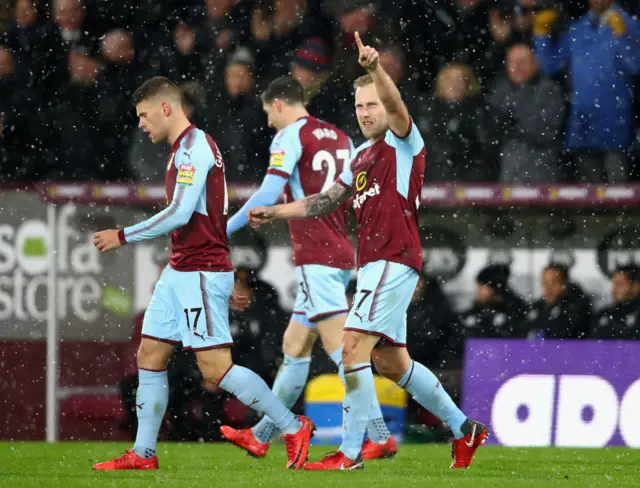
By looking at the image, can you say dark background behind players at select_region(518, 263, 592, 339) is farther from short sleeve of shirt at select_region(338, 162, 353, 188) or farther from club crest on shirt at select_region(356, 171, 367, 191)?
club crest on shirt at select_region(356, 171, 367, 191)

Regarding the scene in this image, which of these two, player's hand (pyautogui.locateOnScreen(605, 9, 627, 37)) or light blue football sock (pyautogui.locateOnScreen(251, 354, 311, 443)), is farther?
player's hand (pyautogui.locateOnScreen(605, 9, 627, 37))

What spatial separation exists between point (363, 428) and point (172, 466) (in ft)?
4.12

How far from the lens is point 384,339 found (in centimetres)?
703

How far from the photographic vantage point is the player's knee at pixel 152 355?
7.19 metres

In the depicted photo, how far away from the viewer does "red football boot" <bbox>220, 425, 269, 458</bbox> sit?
8234 mm

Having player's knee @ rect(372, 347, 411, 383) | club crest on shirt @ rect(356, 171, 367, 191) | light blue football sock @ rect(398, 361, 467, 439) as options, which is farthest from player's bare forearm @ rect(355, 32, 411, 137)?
light blue football sock @ rect(398, 361, 467, 439)

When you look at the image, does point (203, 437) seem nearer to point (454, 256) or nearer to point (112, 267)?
point (112, 267)

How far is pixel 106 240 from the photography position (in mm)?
6863

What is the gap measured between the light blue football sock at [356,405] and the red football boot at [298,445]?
0.93 ft

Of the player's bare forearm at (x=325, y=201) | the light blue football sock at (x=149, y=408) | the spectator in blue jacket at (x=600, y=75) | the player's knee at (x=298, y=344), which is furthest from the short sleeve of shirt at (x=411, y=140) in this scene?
the spectator in blue jacket at (x=600, y=75)

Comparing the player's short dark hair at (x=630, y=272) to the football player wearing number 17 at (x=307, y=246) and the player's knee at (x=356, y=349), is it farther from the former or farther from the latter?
the player's knee at (x=356, y=349)

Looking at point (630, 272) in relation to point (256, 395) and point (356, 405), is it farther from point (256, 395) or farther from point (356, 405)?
point (256, 395)

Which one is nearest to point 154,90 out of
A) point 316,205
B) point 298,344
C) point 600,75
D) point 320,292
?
point 316,205

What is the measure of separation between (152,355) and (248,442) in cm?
133
